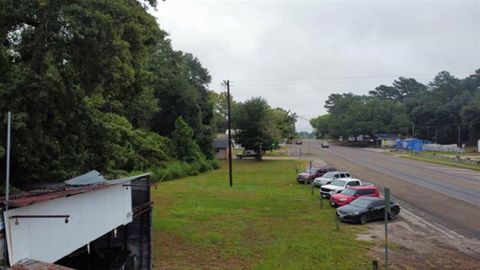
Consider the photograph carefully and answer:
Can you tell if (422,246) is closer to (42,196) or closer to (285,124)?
(42,196)

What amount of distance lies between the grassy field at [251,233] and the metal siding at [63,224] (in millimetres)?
4749

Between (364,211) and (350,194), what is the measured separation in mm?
4304

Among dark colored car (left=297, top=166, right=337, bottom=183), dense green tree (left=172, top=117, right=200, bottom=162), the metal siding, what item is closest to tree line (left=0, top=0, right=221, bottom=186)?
the metal siding

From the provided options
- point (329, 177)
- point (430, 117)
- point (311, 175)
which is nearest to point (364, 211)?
point (329, 177)

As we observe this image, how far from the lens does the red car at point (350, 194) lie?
27.1 m

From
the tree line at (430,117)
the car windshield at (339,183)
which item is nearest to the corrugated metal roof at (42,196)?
the car windshield at (339,183)

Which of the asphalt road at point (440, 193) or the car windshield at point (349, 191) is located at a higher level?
the car windshield at point (349, 191)

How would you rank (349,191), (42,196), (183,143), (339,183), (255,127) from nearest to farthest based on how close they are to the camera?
(42,196)
(349,191)
(339,183)
(183,143)
(255,127)

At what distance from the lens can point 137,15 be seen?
1691cm

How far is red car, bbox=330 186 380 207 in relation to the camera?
27.1 m

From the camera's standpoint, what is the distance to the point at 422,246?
18250 mm

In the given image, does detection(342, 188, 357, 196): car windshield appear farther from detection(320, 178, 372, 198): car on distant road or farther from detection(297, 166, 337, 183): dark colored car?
detection(297, 166, 337, 183): dark colored car

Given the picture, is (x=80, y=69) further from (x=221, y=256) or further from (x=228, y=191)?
(x=228, y=191)

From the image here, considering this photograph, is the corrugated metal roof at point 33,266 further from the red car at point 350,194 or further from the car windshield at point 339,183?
the car windshield at point 339,183
